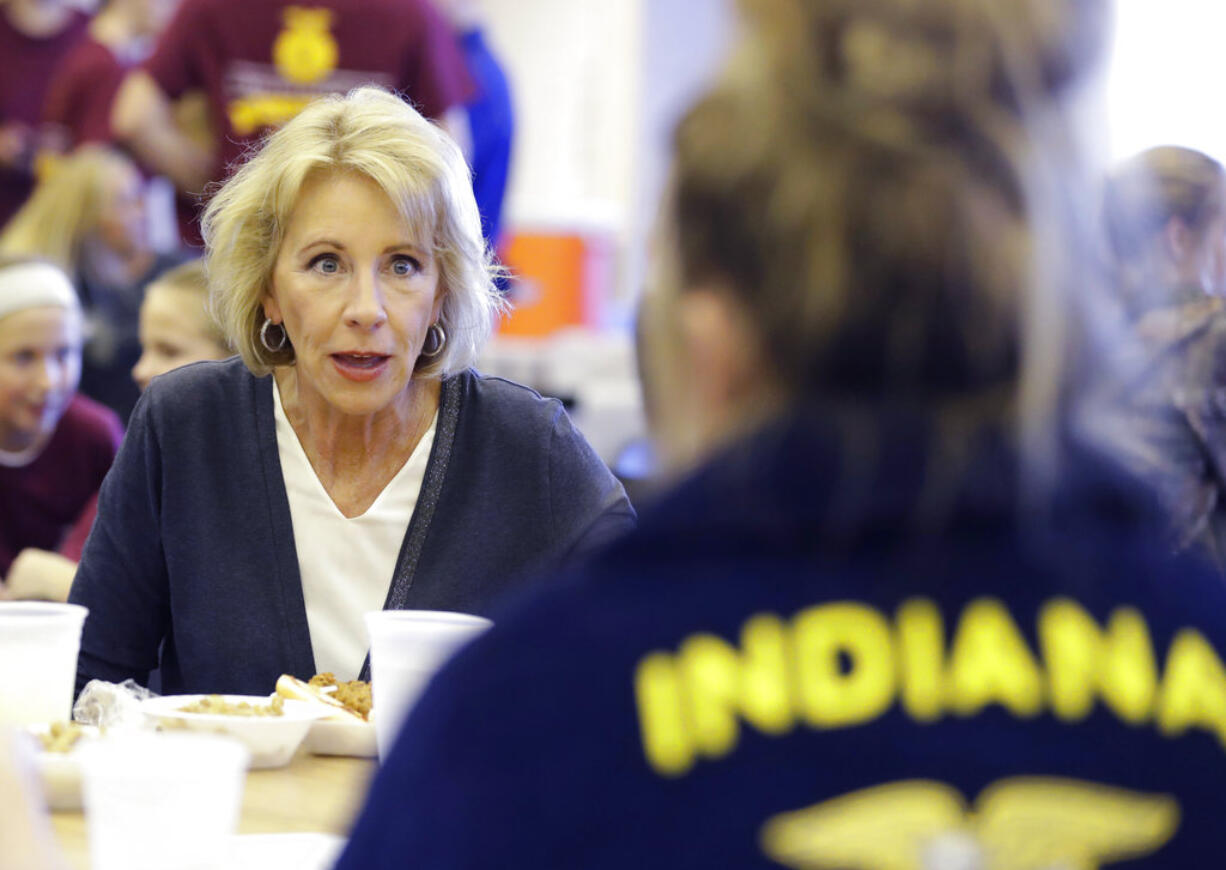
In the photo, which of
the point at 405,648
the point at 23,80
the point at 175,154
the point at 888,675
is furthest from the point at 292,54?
the point at 888,675

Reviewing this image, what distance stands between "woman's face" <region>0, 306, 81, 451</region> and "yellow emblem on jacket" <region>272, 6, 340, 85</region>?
0.89 m

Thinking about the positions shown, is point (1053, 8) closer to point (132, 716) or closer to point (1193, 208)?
point (132, 716)

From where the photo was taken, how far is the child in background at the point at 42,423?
10.6 feet

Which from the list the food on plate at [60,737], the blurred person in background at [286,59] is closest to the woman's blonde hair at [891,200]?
the food on plate at [60,737]

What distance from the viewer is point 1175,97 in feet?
10.7

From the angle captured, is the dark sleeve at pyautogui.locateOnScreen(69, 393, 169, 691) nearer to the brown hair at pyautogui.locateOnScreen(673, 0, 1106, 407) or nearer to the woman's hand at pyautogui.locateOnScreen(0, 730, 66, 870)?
the woman's hand at pyautogui.locateOnScreen(0, 730, 66, 870)

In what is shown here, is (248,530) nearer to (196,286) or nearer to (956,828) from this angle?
(196,286)

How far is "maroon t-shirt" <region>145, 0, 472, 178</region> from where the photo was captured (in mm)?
3832

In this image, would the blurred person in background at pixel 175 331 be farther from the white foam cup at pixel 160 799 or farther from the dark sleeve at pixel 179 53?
the white foam cup at pixel 160 799

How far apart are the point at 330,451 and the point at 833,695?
1471 mm

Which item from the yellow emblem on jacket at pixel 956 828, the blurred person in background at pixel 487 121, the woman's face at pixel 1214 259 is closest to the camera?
the yellow emblem on jacket at pixel 956 828

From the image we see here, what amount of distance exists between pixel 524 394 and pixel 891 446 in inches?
57.3

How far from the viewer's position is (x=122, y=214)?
168 inches

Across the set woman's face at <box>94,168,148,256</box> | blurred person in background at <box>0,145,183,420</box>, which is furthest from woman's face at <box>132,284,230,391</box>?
woman's face at <box>94,168,148,256</box>
